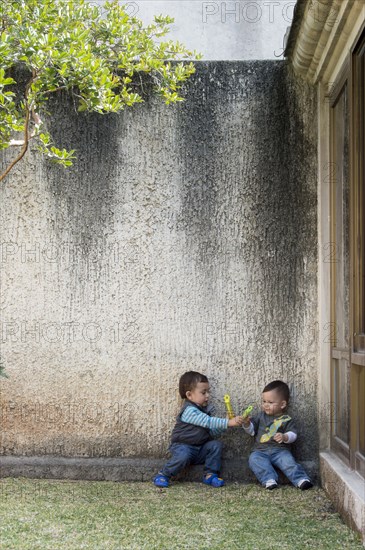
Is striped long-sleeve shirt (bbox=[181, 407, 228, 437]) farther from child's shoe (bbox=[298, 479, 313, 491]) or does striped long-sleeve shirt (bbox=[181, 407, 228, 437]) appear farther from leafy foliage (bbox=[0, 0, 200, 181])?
leafy foliage (bbox=[0, 0, 200, 181])

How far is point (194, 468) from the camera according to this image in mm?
4598

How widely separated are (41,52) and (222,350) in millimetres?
2025

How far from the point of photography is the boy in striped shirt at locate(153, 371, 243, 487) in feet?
14.7

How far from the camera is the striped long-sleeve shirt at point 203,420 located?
451cm

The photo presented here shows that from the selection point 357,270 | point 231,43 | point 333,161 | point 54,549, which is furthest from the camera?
point 231,43

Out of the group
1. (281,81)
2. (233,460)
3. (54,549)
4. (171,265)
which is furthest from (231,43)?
(54,549)

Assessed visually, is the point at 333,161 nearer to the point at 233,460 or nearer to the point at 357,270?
the point at 357,270

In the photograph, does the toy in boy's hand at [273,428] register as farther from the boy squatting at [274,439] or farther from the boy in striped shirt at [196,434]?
the boy in striped shirt at [196,434]

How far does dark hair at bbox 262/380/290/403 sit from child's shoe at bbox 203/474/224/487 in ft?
1.92

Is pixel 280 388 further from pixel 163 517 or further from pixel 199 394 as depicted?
pixel 163 517

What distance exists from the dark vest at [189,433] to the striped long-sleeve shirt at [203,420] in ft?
0.10

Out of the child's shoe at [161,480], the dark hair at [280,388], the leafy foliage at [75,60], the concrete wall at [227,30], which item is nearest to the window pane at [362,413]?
the dark hair at [280,388]

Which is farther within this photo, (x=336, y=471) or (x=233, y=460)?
(x=233, y=460)

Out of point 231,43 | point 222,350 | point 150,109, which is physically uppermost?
point 231,43
